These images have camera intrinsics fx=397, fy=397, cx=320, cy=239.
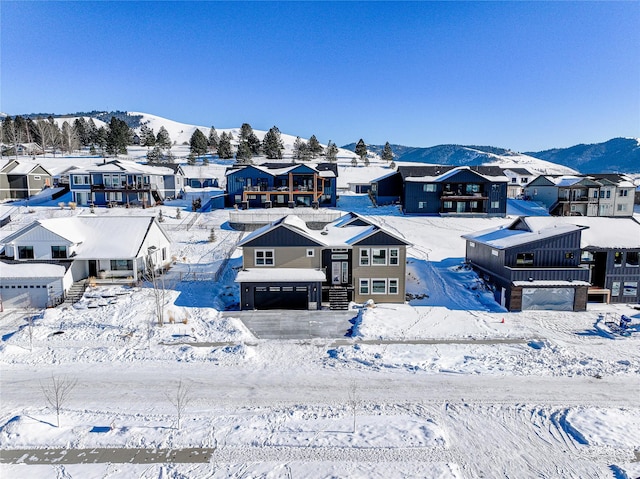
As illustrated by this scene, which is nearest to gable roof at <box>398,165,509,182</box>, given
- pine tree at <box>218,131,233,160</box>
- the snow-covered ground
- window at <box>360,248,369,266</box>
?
window at <box>360,248,369,266</box>

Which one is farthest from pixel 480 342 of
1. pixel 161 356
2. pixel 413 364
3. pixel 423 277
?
pixel 161 356

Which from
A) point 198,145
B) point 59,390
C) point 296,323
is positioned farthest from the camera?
point 198,145

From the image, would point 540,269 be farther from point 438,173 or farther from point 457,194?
point 438,173

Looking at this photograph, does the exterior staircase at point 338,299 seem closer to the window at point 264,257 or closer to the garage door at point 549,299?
the window at point 264,257

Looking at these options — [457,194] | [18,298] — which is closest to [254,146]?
[457,194]

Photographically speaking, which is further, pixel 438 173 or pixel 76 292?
pixel 438 173

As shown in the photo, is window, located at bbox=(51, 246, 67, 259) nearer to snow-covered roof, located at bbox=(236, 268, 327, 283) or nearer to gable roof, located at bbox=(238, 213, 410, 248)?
gable roof, located at bbox=(238, 213, 410, 248)

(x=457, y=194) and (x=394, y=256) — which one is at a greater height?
(x=457, y=194)
